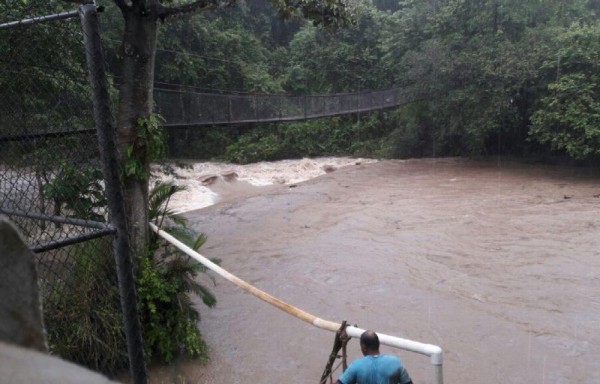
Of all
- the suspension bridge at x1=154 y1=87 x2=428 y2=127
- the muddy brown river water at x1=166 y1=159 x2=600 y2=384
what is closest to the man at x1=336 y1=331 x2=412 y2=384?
the muddy brown river water at x1=166 y1=159 x2=600 y2=384

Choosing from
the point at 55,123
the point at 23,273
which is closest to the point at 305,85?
the point at 55,123

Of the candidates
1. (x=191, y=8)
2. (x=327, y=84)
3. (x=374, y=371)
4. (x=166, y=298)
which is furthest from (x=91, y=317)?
(x=327, y=84)

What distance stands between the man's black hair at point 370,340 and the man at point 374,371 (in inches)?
0.5

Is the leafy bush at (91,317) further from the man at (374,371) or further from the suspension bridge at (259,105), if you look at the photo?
the suspension bridge at (259,105)

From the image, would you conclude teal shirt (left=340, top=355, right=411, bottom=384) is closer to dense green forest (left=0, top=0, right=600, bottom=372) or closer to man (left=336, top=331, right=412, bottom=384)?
man (left=336, top=331, right=412, bottom=384)

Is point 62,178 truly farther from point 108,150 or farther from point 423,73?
point 423,73

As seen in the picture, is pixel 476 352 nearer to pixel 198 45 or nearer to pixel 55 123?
pixel 55 123

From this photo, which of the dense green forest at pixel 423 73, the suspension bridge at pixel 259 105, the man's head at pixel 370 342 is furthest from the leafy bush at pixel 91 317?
the dense green forest at pixel 423 73

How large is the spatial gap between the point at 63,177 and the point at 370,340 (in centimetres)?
257

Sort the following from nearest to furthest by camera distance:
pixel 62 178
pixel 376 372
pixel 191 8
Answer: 1. pixel 376 372
2. pixel 62 178
3. pixel 191 8

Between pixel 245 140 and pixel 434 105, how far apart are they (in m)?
9.16

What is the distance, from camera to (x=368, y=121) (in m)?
27.3

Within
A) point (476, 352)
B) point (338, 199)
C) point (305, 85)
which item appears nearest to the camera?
point (476, 352)

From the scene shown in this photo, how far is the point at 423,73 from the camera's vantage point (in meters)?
19.9
